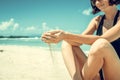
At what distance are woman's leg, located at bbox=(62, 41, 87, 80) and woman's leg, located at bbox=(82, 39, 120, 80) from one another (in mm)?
82

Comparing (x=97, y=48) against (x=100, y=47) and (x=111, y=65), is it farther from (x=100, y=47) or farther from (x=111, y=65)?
(x=111, y=65)

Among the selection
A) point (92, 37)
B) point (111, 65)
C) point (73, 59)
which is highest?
Answer: point (92, 37)

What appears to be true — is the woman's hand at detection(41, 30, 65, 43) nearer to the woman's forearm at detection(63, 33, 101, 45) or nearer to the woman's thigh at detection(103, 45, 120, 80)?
the woman's forearm at detection(63, 33, 101, 45)

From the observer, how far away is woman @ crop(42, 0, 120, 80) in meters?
2.53

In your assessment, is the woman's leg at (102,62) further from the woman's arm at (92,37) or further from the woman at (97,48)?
the woman's arm at (92,37)

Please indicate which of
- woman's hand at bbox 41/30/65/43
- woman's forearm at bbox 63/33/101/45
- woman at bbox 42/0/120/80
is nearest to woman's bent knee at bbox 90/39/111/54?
woman at bbox 42/0/120/80

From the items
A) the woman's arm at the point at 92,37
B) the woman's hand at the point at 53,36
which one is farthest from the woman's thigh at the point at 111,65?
the woman's hand at the point at 53,36

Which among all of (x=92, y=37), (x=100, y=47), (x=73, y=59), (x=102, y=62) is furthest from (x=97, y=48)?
(x=73, y=59)

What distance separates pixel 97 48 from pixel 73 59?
0.40m

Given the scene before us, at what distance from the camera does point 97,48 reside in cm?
248

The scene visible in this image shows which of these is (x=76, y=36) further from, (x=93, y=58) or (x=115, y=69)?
(x=115, y=69)

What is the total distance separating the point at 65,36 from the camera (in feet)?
8.78

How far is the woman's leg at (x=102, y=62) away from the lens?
8.18ft

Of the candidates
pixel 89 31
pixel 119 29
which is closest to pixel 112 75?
pixel 119 29
